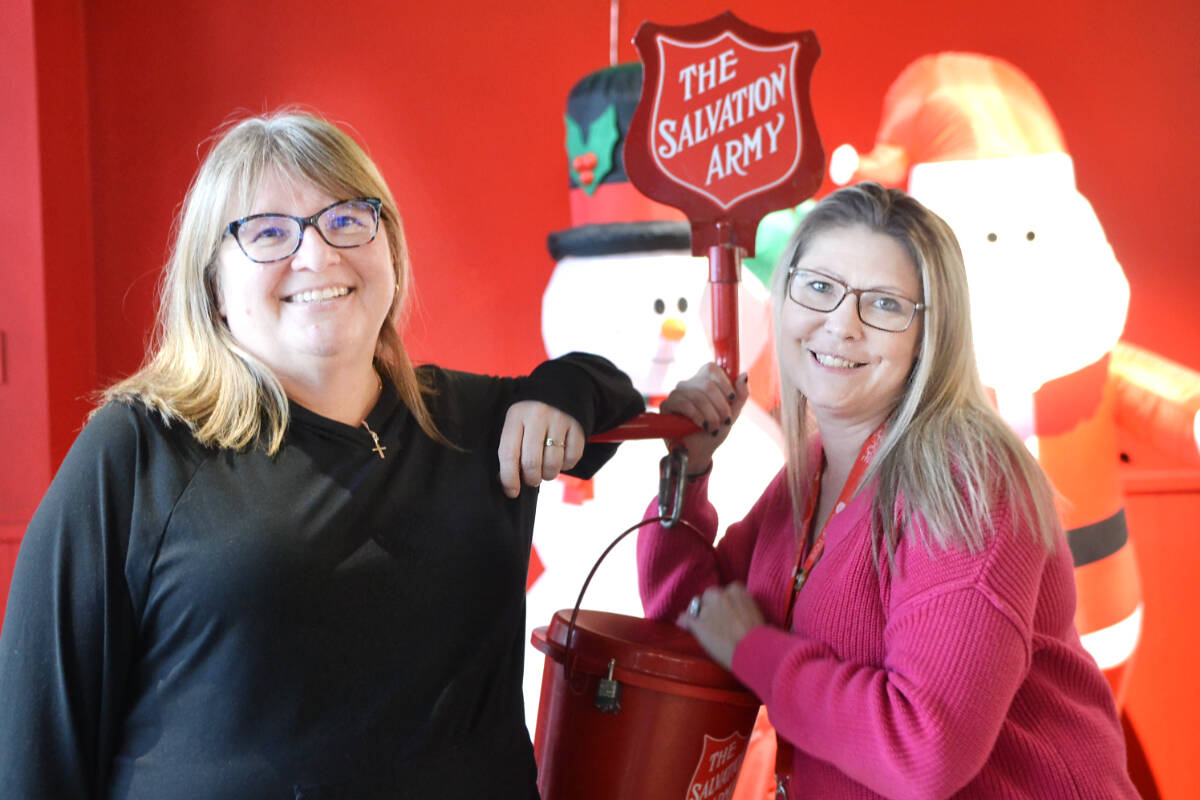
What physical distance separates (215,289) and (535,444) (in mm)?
367

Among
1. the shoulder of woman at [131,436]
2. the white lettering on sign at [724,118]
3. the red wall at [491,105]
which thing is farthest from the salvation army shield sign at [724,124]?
the red wall at [491,105]

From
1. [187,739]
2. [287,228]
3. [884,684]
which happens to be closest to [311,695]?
[187,739]

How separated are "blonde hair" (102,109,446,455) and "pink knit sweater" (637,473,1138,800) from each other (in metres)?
0.59

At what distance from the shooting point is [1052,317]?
2385 mm

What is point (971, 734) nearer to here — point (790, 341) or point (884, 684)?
point (884, 684)

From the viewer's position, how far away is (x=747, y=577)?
1.41m

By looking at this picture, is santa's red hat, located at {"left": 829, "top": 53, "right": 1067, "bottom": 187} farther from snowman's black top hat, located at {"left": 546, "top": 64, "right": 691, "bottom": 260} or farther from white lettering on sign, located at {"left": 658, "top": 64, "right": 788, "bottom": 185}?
white lettering on sign, located at {"left": 658, "top": 64, "right": 788, "bottom": 185}

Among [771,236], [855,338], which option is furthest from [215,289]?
[771,236]

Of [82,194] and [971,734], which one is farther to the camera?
[82,194]

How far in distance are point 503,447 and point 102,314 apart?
5.11 ft

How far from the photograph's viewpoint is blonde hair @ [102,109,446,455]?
100 cm

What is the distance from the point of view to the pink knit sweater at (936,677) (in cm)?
102

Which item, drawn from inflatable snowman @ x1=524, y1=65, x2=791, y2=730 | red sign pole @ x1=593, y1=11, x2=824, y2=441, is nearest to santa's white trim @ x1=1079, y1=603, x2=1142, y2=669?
inflatable snowman @ x1=524, y1=65, x2=791, y2=730

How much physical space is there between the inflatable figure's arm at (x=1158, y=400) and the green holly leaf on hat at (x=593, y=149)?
1334 millimetres
